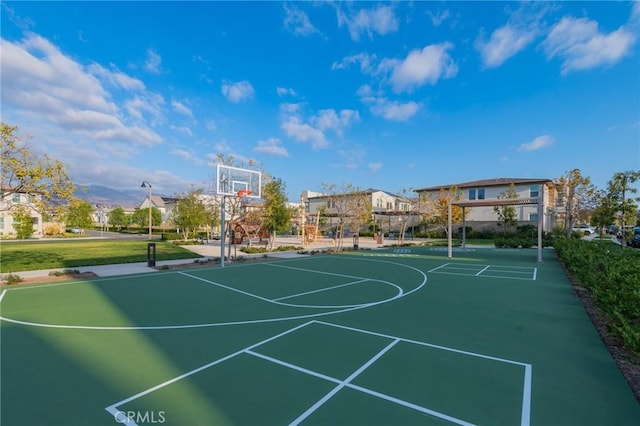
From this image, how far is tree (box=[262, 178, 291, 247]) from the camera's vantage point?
67.5 ft

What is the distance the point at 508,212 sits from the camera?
33969 mm

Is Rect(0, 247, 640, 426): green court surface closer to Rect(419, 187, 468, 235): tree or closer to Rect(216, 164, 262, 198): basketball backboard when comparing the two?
Rect(216, 164, 262, 198): basketball backboard

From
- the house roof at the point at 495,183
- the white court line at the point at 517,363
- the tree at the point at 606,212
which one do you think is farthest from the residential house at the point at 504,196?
the white court line at the point at 517,363

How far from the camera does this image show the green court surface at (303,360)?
A: 10.8 feet

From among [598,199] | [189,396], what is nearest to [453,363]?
[189,396]

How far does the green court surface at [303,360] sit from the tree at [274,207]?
12023mm

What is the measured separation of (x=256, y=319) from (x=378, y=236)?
2685 cm

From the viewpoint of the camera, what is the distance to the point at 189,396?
11.6ft

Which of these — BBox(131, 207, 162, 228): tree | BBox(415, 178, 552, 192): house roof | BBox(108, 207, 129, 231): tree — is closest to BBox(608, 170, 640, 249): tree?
BBox(415, 178, 552, 192): house roof

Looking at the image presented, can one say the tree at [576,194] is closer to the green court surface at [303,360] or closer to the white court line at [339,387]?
the green court surface at [303,360]

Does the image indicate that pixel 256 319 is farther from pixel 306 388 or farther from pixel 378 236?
pixel 378 236

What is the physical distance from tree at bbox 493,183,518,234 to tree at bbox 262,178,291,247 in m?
25.6

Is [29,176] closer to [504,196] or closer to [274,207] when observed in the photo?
[274,207]

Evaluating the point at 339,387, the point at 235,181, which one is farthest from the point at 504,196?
the point at 339,387
